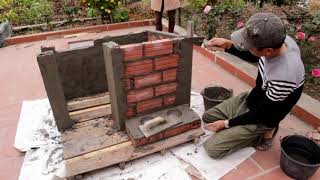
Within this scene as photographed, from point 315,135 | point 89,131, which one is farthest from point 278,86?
point 89,131

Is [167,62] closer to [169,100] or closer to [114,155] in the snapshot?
[169,100]

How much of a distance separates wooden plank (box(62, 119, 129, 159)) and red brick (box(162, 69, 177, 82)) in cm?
64

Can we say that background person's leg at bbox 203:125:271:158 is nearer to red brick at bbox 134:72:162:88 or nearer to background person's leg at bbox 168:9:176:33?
red brick at bbox 134:72:162:88

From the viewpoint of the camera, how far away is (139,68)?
7.72 ft

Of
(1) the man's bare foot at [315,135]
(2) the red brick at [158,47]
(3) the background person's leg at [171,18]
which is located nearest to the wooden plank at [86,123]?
(2) the red brick at [158,47]

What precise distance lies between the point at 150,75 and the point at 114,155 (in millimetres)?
760

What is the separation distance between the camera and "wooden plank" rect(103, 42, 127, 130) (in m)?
2.18

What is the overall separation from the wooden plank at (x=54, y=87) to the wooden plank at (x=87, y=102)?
0.23 meters

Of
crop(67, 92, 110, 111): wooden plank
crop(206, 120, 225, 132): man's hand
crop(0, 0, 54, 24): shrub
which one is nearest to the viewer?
crop(206, 120, 225, 132): man's hand

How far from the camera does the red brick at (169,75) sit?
8.20ft

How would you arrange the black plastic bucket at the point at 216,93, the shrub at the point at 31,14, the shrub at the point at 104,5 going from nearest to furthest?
the black plastic bucket at the point at 216,93, the shrub at the point at 104,5, the shrub at the point at 31,14

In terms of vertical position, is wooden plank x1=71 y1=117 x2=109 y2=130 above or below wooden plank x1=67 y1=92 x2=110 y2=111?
below

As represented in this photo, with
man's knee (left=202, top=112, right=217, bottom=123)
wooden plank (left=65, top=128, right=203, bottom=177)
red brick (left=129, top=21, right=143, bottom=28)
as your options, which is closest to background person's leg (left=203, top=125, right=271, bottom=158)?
wooden plank (left=65, top=128, right=203, bottom=177)

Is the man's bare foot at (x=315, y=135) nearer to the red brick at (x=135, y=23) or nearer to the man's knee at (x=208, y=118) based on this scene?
the man's knee at (x=208, y=118)
